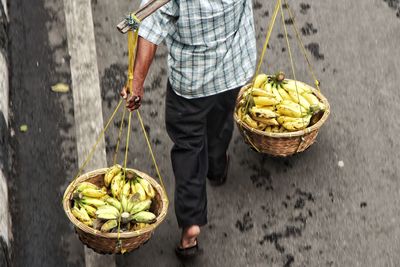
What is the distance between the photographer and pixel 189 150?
4941 mm

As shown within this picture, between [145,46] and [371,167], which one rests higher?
[145,46]

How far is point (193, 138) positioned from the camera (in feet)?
16.2

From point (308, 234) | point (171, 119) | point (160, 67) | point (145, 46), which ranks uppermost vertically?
point (145, 46)

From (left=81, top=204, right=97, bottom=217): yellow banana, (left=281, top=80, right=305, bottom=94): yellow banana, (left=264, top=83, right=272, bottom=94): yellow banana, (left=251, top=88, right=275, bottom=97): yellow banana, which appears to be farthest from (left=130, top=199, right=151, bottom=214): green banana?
(left=281, top=80, right=305, bottom=94): yellow banana

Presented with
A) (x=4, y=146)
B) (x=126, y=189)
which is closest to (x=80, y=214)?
(x=126, y=189)

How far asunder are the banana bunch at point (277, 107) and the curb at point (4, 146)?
1.64 metres

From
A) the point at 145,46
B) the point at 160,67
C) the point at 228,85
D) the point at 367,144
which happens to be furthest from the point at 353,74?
the point at 145,46

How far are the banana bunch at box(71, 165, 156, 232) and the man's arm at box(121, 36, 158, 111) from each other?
630 millimetres

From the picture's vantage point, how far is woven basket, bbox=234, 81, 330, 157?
17.9ft

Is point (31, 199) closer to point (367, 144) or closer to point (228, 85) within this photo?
point (228, 85)

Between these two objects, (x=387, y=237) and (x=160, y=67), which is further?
(x=160, y=67)

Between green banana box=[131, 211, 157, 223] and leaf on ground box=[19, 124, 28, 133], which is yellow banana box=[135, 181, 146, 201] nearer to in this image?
green banana box=[131, 211, 157, 223]

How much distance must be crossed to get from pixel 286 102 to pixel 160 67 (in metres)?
1.34

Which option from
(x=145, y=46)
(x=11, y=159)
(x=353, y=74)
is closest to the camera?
(x=145, y=46)
